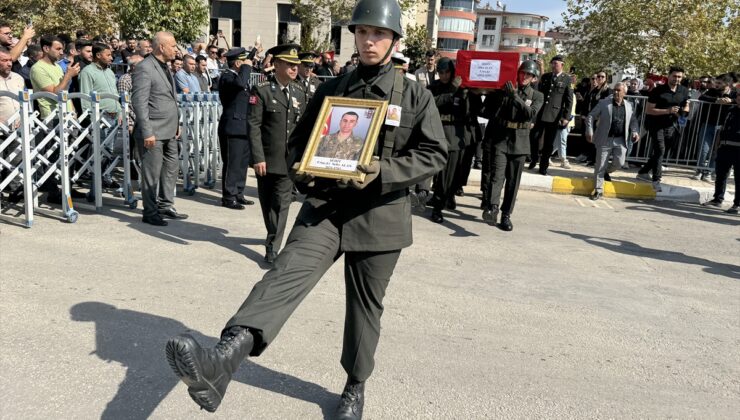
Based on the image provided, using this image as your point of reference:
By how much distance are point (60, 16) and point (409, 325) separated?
66.8 ft

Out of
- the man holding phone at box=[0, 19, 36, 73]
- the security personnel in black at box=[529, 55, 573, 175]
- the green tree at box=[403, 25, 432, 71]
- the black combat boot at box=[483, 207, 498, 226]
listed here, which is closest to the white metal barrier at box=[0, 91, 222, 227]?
the man holding phone at box=[0, 19, 36, 73]

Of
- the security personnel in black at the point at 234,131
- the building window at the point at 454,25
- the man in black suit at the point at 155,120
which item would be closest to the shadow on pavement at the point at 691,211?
the security personnel in black at the point at 234,131

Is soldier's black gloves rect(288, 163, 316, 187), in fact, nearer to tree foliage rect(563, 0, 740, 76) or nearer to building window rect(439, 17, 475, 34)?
tree foliage rect(563, 0, 740, 76)

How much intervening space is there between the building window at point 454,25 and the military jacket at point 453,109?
3145 inches

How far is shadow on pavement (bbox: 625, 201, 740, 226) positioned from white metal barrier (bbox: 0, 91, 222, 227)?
7.12 meters

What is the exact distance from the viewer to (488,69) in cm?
840

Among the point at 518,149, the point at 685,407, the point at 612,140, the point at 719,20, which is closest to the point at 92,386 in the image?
the point at 685,407

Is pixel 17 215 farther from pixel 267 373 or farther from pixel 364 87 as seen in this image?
pixel 364 87

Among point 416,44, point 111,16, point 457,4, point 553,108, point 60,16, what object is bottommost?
point 553,108

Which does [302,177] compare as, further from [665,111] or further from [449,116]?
[665,111]

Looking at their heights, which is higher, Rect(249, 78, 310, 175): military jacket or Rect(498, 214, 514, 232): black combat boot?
Rect(249, 78, 310, 175): military jacket

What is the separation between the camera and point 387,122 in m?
3.02

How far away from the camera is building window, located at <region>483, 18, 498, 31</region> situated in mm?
120438

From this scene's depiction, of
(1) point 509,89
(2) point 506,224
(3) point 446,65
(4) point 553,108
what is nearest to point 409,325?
(2) point 506,224
